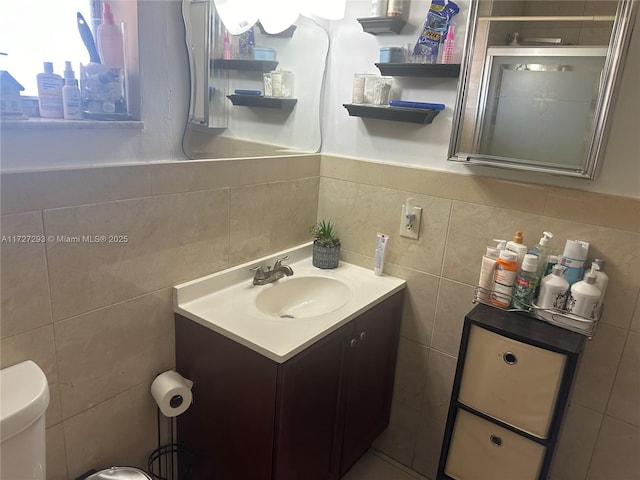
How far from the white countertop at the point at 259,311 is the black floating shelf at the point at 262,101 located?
57cm

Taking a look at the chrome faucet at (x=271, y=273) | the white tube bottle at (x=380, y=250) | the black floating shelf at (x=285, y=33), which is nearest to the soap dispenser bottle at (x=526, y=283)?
the white tube bottle at (x=380, y=250)

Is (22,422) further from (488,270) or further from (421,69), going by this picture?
(421,69)

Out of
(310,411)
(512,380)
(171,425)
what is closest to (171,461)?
(171,425)

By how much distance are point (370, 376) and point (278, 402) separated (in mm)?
554

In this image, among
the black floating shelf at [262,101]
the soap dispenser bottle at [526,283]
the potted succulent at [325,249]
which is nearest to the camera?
the soap dispenser bottle at [526,283]

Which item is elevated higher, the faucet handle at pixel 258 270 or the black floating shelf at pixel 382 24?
the black floating shelf at pixel 382 24

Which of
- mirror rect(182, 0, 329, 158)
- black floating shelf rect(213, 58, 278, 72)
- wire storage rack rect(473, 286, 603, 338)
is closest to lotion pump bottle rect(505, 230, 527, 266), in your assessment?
wire storage rack rect(473, 286, 603, 338)

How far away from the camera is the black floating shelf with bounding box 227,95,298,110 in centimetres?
155

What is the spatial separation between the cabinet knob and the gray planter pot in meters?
0.75

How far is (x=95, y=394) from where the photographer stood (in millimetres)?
1266

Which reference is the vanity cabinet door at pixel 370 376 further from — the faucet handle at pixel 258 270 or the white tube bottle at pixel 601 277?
the white tube bottle at pixel 601 277

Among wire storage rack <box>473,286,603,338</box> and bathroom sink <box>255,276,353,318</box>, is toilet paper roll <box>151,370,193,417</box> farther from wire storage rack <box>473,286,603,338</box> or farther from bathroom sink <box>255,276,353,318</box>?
wire storage rack <box>473,286,603,338</box>

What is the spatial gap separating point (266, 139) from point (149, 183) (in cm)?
56

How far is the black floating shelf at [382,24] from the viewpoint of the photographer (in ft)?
5.06
